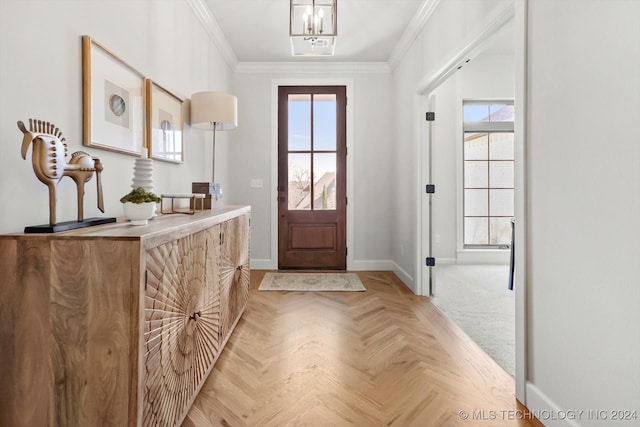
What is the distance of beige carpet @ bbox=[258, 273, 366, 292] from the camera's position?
351cm

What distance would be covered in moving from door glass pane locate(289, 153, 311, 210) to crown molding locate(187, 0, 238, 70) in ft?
4.39

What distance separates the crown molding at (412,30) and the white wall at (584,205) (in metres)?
1.55

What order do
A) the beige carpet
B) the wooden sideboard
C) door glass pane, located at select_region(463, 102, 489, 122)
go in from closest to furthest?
the wooden sideboard
the beige carpet
door glass pane, located at select_region(463, 102, 489, 122)

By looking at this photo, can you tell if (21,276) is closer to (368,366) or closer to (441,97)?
(368,366)

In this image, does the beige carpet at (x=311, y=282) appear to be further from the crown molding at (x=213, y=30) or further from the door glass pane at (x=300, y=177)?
the crown molding at (x=213, y=30)

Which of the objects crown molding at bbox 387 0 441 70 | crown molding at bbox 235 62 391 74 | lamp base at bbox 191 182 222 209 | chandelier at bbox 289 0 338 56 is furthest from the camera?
crown molding at bbox 235 62 391 74

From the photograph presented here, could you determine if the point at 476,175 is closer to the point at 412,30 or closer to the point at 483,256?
the point at 483,256

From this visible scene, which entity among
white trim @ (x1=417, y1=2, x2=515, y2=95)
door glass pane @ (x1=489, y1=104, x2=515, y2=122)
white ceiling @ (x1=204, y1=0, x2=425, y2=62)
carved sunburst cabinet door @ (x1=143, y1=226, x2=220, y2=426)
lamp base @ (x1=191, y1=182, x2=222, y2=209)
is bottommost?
carved sunburst cabinet door @ (x1=143, y1=226, x2=220, y2=426)

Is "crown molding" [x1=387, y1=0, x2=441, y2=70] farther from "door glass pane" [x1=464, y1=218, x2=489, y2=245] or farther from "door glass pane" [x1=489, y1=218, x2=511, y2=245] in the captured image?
"door glass pane" [x1=489, y1=218, x2=511, y2=245]

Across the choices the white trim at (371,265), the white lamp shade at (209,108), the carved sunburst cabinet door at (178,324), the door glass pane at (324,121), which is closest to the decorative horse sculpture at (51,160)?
the carved sunburst cabinet door at (178,324)

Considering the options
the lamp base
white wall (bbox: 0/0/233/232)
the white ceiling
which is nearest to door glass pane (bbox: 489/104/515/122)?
the white ceiling

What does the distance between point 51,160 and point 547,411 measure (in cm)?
219

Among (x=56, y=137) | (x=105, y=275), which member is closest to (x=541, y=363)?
(x=105, y=275)

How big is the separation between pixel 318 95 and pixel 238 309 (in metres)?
2.98
